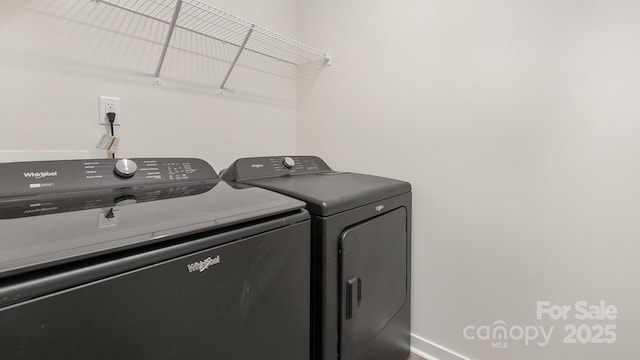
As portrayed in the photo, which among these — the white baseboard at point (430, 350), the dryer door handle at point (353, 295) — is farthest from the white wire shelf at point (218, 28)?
the white baseboard at point (430, 350)

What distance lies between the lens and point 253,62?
191 cm

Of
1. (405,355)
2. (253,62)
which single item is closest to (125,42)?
(253,62)

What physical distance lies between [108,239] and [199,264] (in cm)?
18

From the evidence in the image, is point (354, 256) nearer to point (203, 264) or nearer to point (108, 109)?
point (203, 264)

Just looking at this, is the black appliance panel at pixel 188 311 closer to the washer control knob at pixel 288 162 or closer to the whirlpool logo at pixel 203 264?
the whirlpool logo at pixel 203 264

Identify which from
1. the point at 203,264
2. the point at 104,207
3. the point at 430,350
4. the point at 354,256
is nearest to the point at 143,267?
the point at 203,264

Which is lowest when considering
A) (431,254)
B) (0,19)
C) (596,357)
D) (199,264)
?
(596,357)

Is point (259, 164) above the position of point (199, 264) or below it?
above

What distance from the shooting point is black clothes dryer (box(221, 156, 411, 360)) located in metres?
1.03

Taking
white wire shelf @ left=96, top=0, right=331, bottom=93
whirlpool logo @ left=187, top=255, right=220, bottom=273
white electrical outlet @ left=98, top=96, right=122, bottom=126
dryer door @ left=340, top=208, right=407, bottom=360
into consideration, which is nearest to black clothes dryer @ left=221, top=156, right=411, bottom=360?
dryer door @ left=340, top=208, right=407, bottom=360

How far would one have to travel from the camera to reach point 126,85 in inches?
54.1

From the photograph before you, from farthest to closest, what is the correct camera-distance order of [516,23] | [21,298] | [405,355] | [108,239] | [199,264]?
[405,355], [516,23], [199,264], [108,239], [21,298]

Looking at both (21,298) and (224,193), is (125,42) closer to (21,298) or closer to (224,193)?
(224,193)

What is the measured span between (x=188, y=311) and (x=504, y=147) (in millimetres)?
1404
